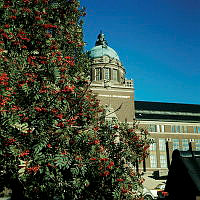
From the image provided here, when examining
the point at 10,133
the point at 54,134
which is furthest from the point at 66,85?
the point at 10,133

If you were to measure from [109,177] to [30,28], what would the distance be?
6271mm

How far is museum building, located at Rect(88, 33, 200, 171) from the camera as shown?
142ft

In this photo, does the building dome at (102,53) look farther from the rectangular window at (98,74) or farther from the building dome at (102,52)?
the rectangular window at (98,74)

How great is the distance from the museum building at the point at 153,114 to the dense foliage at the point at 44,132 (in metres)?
33.5

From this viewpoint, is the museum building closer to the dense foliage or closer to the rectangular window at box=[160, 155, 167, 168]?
the rectangular window at box=[160, 155, 167, 168]

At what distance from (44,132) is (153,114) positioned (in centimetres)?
5086

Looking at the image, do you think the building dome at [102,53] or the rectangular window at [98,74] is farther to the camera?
the building dome at [102,53]

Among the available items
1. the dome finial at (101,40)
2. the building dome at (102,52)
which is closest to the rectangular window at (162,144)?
the building dome at (102,52)

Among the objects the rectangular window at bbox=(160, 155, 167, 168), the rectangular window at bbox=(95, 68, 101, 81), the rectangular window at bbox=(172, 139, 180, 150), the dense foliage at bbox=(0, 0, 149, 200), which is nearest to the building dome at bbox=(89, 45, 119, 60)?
the rectangular window at bbox=(95, 68, 101, 81)

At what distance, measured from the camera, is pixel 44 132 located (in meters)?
6.70

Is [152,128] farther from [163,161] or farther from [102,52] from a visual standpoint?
[102,52]

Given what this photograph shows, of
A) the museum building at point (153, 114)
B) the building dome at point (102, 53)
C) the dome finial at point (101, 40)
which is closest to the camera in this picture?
the museum building at point (153, 114)

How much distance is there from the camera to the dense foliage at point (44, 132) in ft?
21.0

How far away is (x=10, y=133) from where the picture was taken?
6324mm
